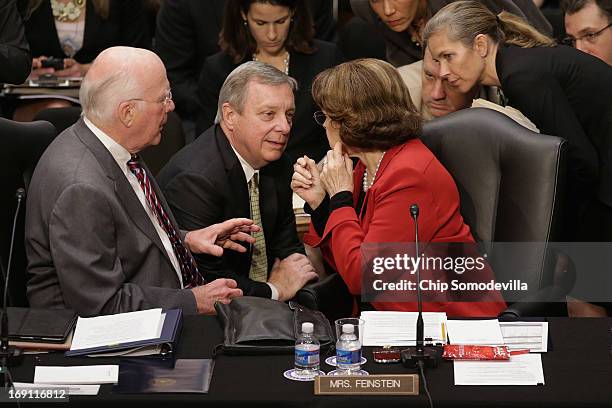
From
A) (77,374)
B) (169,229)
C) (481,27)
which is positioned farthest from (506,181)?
(77,374)

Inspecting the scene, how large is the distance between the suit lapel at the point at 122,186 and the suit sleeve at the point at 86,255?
0.38 ft

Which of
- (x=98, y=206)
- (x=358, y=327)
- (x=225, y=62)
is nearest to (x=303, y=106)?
(x=225, y=62)

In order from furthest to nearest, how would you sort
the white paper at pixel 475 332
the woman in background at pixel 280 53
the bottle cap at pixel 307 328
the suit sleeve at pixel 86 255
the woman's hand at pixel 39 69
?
the woman's hand at pixel 39 69
the woman in background at pixel 280 53
the suit sleeve at pixel 86 255
the white paper at pixel 475 332
the bottle cap at pixel 307 328

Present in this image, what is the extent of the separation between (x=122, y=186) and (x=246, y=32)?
2.00 metres

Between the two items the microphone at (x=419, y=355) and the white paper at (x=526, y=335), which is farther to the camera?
the white paper at (x=526, y=335)

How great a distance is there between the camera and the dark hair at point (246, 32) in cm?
532

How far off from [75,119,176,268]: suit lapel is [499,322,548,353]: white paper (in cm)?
118

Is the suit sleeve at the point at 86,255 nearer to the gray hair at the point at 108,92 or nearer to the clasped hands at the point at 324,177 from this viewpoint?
the gray hair at the point at 108,92

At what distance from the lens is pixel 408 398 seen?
109 inches

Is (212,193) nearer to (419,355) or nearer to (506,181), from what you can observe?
(506,181)

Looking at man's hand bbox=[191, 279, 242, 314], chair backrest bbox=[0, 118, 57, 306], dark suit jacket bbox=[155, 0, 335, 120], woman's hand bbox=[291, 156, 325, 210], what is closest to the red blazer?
woman's hand bbox=[291, 156, 325, 210]

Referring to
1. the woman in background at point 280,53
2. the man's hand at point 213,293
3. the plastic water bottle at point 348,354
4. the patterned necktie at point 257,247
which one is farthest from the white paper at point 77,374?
the woman in background at point 280,53

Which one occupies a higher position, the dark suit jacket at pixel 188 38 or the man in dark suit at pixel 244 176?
the dark suit jacket at pixel 188 38

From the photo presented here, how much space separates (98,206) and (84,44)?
2.79 metres
